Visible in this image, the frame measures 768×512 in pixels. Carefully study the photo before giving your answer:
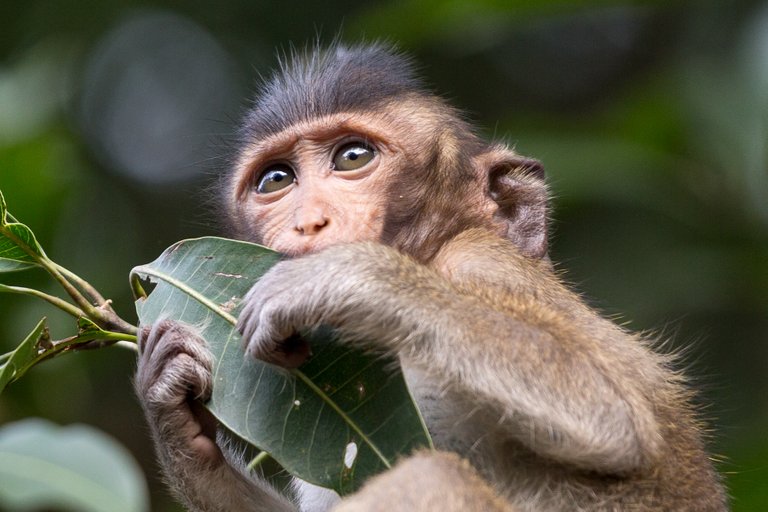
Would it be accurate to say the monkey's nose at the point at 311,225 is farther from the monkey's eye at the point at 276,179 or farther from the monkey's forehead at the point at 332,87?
the monkey's forehead at the point at 332,87

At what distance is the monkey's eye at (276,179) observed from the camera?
6.48m

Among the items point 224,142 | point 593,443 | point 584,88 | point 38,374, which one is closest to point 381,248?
point 593,443

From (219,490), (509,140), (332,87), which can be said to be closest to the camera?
(219,490)

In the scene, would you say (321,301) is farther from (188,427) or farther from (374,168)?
(374,168)

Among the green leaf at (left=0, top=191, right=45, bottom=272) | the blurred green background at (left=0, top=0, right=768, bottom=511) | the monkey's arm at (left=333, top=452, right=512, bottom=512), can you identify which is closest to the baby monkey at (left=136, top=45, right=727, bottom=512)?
the monkey's arm at (left=333, top=452, right=512, bottom=512)

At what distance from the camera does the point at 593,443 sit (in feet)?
16.0

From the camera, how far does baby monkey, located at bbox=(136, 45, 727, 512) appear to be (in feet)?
15.9

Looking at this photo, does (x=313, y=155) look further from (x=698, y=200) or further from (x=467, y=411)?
(x=698, y=200)

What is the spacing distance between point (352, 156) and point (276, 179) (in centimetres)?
51

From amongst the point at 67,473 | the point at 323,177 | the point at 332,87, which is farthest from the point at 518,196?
the point at 67,473

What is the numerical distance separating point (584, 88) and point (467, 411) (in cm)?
1188

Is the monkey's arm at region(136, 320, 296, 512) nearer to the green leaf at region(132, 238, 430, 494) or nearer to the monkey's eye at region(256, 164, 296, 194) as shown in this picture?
the green leaf at region(132, 238, 430, 494)

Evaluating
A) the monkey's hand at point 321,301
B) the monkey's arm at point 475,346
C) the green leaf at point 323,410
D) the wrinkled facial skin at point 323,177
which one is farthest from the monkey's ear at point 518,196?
the green leaf at point 323,410

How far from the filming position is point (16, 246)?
5062 millimetres
